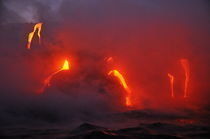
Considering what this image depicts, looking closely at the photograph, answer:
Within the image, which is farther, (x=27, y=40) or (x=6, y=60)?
(x=27, y=40)

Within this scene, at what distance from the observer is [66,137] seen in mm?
11125

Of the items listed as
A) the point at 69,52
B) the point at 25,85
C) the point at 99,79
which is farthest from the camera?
the point at 69,52

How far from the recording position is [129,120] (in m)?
16.7

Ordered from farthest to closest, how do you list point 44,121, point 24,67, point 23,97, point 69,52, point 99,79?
point 69,52
point 99,79
point 24,67
point 23,97
point 44,121

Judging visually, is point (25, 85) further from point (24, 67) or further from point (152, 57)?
point (152, 57)

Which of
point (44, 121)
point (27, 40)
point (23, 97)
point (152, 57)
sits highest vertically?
point (27, 40)

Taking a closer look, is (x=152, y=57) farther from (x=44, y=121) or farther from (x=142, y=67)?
(x=44, y=121)

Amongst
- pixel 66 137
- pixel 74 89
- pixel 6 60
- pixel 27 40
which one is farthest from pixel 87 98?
pixel 27 40

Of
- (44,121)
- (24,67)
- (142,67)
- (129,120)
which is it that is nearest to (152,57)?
(142,67)

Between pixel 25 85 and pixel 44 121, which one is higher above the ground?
pixel 25 85

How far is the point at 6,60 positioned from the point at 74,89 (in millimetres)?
7758

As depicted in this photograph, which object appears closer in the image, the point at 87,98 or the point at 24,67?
the point at 87,98

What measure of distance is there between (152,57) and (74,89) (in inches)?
416

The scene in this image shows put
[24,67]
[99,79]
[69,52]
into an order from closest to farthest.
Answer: [24,67]
[99,79]
[69,52]
